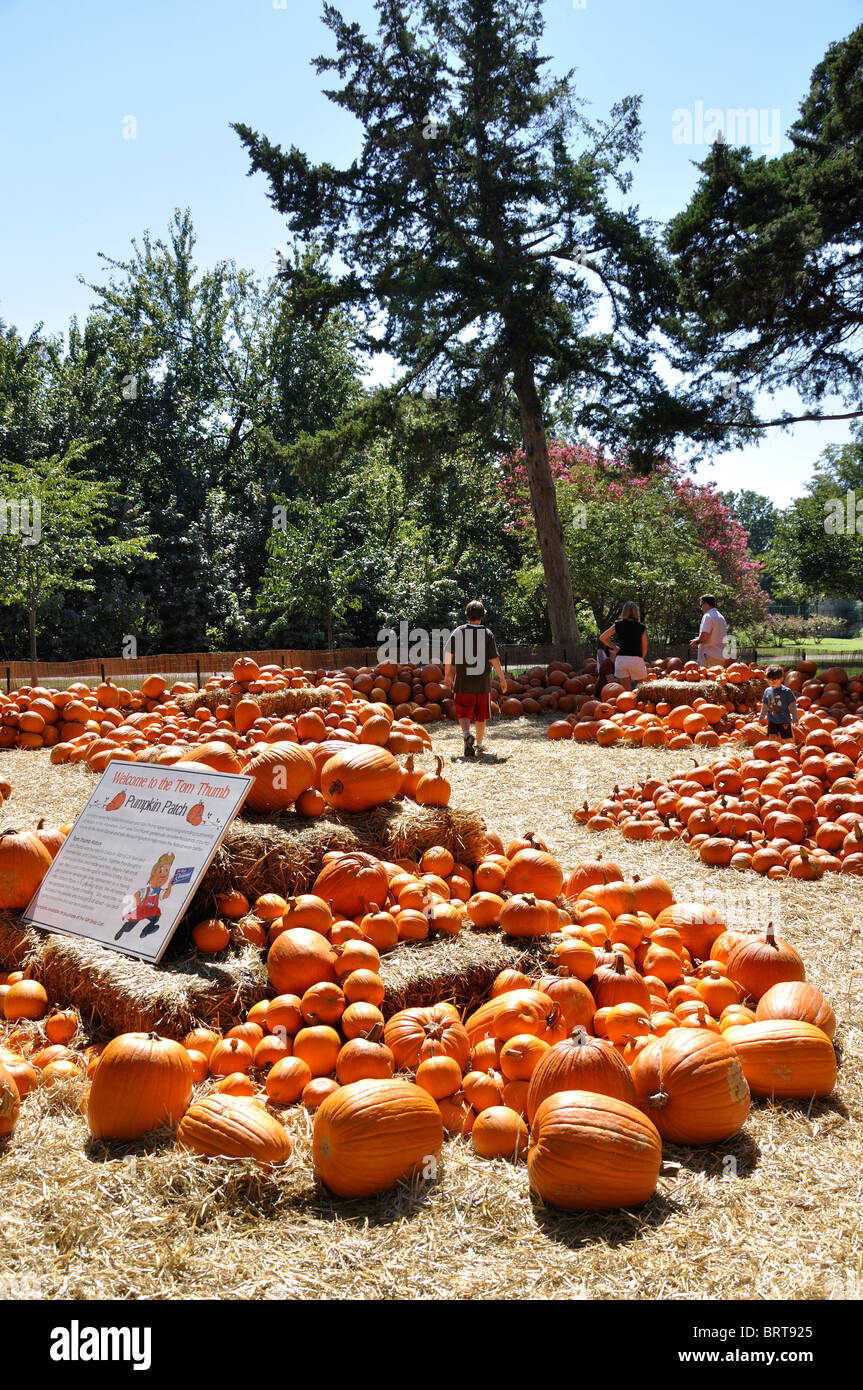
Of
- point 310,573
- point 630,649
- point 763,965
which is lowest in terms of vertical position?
point 763,965

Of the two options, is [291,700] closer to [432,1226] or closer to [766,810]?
[766,810]

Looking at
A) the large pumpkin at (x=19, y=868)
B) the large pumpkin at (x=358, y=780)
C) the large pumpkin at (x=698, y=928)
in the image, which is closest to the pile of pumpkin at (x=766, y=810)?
the large pumpkin at (x=698, y=928)

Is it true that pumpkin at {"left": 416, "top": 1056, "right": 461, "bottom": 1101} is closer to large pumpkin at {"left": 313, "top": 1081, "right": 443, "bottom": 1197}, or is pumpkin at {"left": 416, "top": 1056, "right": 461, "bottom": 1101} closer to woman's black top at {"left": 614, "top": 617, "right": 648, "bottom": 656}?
large pumpkin at {"left": 313, "top": 1081, "right": 443, "bottom": 1197}

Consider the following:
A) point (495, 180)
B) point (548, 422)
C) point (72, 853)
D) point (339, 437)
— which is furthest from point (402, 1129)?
point (548, 422)

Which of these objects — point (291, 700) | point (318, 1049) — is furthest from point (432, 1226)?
point (291, 700)

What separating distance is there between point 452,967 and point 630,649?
8.97 metres

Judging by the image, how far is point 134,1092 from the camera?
8.57 feet

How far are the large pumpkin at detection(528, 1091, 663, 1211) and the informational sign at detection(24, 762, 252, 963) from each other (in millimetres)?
1622

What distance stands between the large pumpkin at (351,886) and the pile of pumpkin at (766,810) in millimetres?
2682

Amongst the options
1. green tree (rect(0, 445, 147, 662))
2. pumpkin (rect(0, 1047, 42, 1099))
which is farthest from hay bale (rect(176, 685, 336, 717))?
green tree (rect(0, 445, 147, 662))

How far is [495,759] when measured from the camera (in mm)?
9055

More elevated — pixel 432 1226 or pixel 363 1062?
pixel 363 1062
